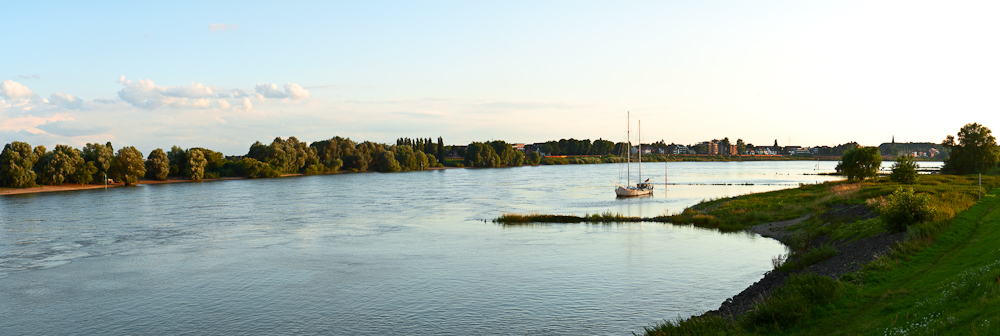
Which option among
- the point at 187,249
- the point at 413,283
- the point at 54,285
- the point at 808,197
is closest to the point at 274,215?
the point at 187,249

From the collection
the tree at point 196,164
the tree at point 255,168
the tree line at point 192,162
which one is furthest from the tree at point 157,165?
the tree at point 255,168

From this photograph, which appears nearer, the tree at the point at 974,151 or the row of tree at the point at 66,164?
the tree at the point at 974,151

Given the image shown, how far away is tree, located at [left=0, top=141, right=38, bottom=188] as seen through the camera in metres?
97.1

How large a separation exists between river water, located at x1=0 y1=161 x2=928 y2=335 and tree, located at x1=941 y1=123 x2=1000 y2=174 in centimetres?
7117

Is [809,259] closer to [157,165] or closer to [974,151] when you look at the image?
[974,151]

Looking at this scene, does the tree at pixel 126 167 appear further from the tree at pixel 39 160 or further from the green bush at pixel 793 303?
the green bush at pixel 793 303

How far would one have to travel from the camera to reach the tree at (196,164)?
125 m

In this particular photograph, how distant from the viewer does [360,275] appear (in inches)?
1115

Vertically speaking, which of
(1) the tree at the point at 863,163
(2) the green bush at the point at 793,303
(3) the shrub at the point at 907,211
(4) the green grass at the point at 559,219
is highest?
(1) the tree at the point at 863,163

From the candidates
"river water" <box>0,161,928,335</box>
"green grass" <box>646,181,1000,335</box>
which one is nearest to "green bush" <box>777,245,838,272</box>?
"river water" <box>0,161,928,335</box>

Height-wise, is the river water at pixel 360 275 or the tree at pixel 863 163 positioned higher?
the tree at pixel 863 163

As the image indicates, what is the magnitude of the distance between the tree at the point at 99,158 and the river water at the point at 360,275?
65056mm

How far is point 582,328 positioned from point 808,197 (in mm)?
45616

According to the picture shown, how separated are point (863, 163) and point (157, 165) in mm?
123882
